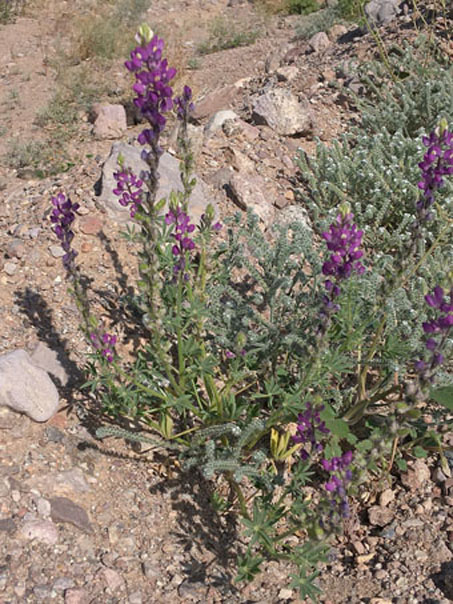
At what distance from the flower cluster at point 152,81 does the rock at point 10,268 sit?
2135 mm

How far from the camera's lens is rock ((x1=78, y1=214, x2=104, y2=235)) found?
4118 millimetres

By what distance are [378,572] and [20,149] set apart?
5.69 m

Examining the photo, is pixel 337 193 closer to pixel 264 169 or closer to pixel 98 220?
pixel 264 169

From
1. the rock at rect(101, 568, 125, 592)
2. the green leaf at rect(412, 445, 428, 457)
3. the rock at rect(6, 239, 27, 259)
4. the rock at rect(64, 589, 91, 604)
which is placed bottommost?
the green leaf at rect(412, 445, 428, 457)

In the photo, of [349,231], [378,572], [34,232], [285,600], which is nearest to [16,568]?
[285,600]

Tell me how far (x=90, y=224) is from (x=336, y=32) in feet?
18.7

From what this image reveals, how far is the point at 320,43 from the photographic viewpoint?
26.0ft

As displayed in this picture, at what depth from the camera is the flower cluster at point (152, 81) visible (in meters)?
2.05

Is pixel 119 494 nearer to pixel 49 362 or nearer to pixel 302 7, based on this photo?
pixel 49 362

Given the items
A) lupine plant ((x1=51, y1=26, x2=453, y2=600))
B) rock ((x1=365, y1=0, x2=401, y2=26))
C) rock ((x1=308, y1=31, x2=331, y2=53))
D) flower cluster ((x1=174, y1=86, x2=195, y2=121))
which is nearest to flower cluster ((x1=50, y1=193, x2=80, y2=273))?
lupine plant ((x1=51, y1=26, x2=453, y2=600))

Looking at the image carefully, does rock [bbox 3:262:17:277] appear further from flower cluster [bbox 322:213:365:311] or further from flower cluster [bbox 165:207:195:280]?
flower cluster [bbox 322:213:365:311]

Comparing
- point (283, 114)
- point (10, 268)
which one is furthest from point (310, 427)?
point (283, 114)

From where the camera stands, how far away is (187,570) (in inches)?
106

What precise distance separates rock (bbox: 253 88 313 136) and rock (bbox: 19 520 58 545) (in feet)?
13.6
